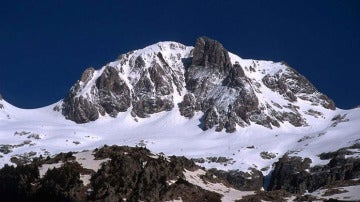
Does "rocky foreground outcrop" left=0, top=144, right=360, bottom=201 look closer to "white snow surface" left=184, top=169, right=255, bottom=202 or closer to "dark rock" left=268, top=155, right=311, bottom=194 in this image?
"white snow surface" left=184, top=169, right=255, bottom=202

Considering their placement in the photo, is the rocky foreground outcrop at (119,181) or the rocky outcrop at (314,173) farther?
the rocky outcrop at (314,173)

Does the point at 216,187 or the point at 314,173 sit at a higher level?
the point at 314,173

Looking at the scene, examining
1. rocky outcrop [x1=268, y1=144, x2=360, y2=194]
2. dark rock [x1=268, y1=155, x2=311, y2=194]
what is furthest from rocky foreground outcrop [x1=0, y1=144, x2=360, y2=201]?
dark rock [x1=268, y1=155, x2=311, y2=194]

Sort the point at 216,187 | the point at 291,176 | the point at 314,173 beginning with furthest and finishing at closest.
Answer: the point at 291,176 < the point at 314,173 < the point at 216,187

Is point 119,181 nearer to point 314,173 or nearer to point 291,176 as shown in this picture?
point 314,173

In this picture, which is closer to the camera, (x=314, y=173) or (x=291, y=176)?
(x=314, y=173)

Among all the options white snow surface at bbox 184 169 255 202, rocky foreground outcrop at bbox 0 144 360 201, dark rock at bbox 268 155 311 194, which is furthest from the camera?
dark rock at bbox 268 155 311 194

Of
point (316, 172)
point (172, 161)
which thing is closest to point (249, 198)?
point (172, 161)

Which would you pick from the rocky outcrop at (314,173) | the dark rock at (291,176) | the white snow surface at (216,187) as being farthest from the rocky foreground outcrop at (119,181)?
the dark rock at (291,176)

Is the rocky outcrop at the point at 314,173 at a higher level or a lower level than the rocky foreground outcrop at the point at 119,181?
higher

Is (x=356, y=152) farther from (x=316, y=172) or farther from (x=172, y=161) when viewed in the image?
(x=172, y=161)

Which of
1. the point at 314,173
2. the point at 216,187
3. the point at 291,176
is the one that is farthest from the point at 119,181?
the point at 291,176

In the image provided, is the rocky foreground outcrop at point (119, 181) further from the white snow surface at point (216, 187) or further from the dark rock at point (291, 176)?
the dark rock at point (291, 176)

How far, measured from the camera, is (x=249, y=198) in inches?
3039
